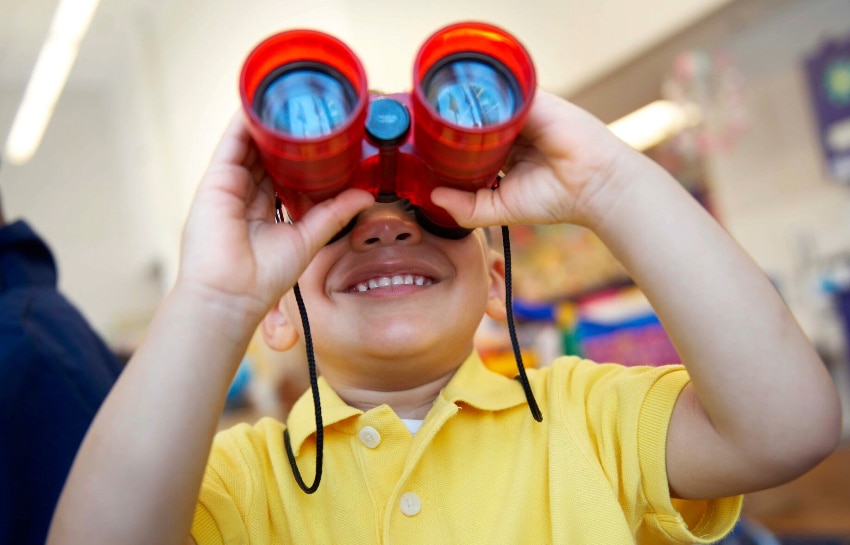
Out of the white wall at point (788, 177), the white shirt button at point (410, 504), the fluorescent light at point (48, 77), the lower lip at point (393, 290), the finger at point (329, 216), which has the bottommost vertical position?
the white shirt button at point (410, 504)

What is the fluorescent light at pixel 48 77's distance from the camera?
3.35 meters

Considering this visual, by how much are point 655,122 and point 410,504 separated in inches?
134

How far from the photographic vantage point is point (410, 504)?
0.68 meters

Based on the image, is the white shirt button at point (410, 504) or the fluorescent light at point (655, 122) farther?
the fluorescent light at point (655, 122)

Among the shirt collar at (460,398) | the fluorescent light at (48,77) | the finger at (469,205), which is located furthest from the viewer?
the fluorescent light at (48,77)

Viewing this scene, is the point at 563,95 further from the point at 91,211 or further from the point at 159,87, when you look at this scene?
the point at 91,211

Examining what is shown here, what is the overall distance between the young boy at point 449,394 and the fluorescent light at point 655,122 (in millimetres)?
3016

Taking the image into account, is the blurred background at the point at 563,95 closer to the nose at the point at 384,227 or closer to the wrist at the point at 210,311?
the nose at the point at 384,227

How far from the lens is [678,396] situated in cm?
68

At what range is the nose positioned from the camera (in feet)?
2.37

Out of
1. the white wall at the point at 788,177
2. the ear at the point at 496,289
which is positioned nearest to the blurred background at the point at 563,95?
the white wall at the point at 788,177

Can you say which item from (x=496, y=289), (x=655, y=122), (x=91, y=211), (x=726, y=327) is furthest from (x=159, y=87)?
(x=726, y=327)

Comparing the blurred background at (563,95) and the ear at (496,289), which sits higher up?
the blurred background at (563,95)

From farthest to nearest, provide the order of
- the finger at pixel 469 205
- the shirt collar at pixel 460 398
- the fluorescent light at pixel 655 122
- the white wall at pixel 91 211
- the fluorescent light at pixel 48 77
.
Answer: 1. the white wall at pixel 91 211
2. the fluorescent light at pixel 655 122
3. the fluorescent light at pixel 48 77
4. the shirt collar at pixel 460 398
5. the finger at pixel 469 205
